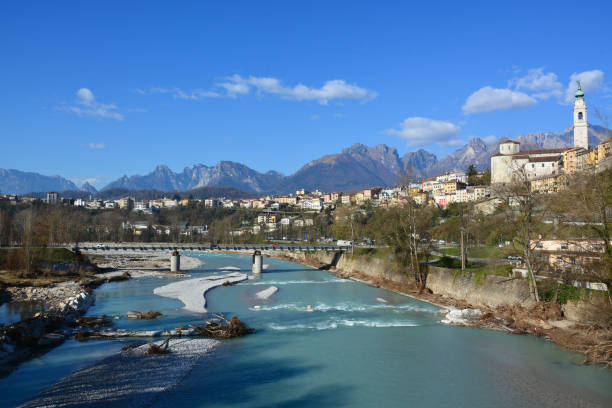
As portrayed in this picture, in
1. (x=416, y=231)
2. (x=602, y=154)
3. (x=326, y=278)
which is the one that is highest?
(x=602, y=154)

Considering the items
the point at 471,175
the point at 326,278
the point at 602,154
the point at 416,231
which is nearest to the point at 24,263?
the point at 326,278

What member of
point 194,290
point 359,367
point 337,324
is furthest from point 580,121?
point 359,367

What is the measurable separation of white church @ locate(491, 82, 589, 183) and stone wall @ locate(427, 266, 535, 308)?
56015mm

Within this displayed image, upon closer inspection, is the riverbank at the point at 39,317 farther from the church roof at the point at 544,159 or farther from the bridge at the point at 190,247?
the church roof at the point at 544,159

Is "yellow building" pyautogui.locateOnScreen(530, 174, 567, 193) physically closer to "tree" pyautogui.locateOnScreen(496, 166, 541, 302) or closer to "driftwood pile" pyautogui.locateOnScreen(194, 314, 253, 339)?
"tree" pyautogui.locateOnScreen(496, 166, 541, 302)

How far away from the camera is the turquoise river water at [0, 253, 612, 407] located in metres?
13.9

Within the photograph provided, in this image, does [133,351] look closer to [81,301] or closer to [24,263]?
[81,301]

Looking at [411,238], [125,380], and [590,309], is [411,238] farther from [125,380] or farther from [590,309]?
[125,380]

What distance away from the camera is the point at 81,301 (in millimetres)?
28531

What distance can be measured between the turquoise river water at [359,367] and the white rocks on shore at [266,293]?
6.15m

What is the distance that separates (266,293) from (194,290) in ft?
19.9

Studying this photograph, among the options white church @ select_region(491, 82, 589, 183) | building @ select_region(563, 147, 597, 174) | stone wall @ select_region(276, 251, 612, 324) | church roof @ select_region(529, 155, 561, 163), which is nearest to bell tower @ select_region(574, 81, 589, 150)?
white church @ select_region(491, 82, 589, 183)

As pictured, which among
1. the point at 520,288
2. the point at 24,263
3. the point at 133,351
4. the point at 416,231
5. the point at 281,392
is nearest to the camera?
the point at 281,392

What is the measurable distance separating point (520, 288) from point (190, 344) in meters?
17.4
